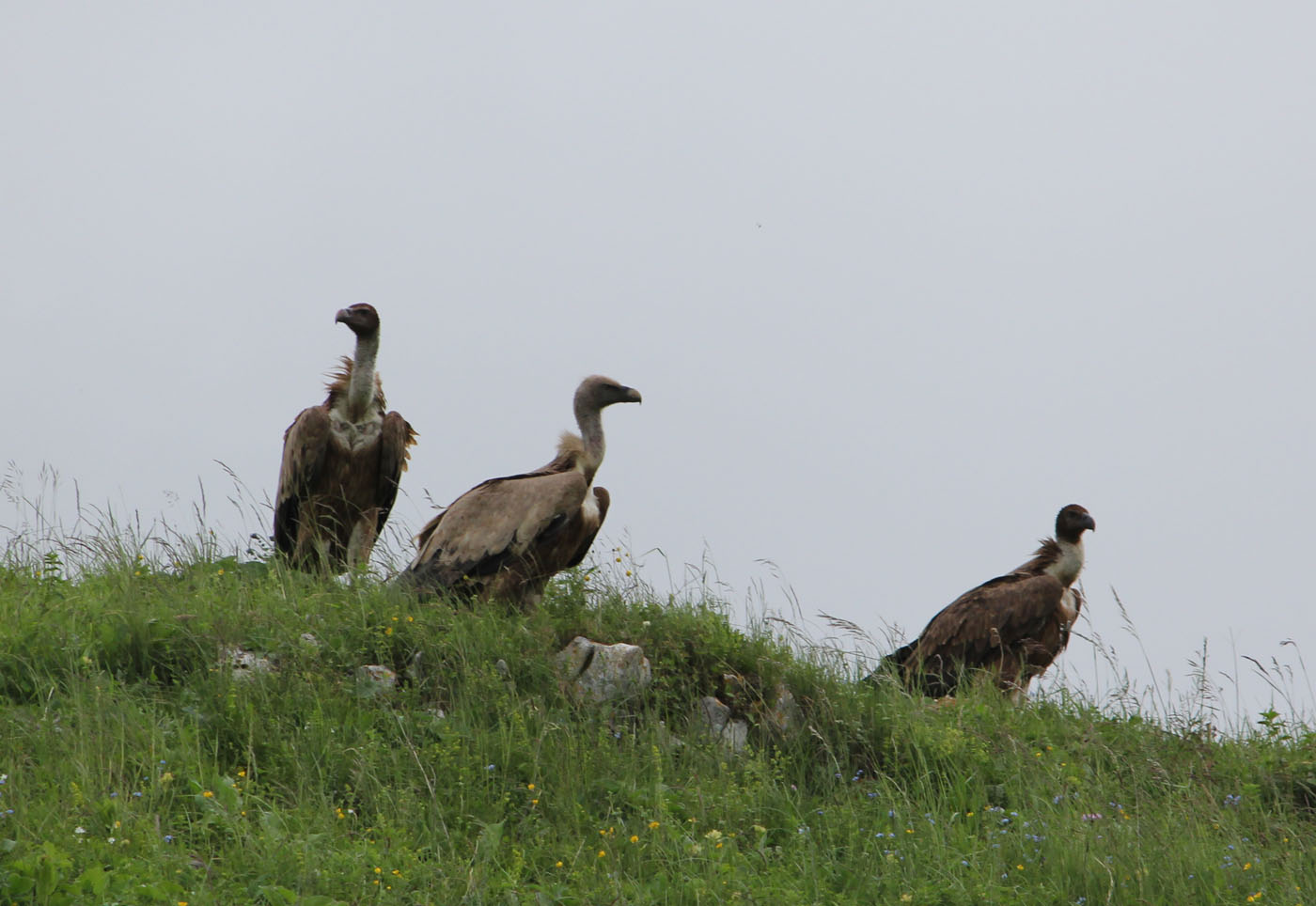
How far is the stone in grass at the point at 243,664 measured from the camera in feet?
20.4

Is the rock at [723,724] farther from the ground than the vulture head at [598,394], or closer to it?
closer to it

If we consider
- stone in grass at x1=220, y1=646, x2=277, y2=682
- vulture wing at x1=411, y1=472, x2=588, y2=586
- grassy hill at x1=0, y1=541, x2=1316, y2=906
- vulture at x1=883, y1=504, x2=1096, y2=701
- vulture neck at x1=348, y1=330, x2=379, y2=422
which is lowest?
grassy hill at x1=0, y1=541, x2=1316, y2=906

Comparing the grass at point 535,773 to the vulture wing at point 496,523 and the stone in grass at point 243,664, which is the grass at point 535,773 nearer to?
the stone in grass at point 243,664

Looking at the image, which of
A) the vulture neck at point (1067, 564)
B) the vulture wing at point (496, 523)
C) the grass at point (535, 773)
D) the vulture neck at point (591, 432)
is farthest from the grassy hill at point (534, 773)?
the vulture neck at point (1067, 564)

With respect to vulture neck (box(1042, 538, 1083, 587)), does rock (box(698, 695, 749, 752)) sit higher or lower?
lower

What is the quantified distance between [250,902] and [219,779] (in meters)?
0.97

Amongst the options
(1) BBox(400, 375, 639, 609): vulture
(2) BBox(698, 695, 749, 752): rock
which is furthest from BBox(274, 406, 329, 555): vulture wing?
(2) BBox(698, 695, 749, 752): rock

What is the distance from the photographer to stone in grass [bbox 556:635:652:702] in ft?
21.8

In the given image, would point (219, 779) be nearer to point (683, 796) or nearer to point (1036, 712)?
point (683, 796)

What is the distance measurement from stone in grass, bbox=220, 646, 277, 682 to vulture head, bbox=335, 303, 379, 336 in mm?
3644

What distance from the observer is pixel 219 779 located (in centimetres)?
534

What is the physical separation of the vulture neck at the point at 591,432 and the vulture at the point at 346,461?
1.63 meters

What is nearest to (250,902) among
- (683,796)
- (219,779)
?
(219,779)

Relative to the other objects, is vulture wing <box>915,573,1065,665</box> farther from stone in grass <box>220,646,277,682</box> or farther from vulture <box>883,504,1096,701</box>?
stone in grass <box>220,646,277,682</box>
